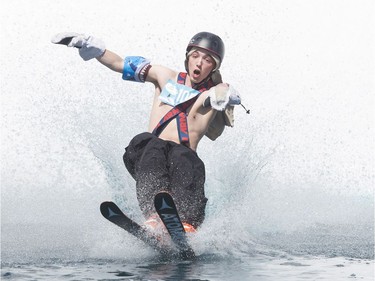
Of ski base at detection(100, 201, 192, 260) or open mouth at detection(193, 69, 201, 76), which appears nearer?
ski base at detection(100, 201, 192, 260)

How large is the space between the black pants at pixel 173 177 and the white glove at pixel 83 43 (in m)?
1.42

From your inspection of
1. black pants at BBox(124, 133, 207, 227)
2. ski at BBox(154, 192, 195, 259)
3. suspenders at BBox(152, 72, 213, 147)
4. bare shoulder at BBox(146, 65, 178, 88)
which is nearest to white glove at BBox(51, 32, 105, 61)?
bare shoulder at BBox(146, 65, 178, 88)

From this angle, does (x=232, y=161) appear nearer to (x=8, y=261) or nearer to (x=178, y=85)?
(x=178, y=85)

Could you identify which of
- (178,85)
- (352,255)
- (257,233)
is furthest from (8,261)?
(257,233)

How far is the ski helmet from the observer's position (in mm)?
7891

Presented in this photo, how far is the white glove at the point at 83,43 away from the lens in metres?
8.03

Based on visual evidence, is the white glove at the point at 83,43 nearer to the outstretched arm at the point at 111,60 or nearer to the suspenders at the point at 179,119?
the outstretched arm at the point at 111,60

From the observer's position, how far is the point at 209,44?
789cm

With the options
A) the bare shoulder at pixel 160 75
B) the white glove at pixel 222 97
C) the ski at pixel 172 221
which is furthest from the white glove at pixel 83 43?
the ski at pixel 172 221

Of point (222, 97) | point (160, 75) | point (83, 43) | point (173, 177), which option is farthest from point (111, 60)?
point (173, 177)

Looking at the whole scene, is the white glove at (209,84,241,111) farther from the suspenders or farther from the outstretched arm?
the outstretched arm

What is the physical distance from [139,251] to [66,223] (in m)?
3.39

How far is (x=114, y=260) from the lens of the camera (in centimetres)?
631

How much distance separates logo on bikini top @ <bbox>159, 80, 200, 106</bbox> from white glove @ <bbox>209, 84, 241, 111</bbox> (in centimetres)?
32
